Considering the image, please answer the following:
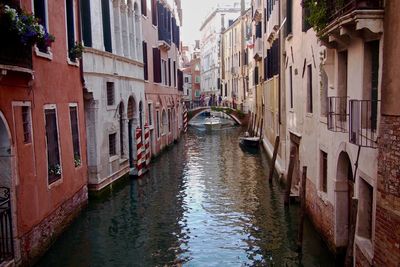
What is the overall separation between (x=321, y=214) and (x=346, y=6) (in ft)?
14.5

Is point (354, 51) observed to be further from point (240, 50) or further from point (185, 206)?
point (240, 50)

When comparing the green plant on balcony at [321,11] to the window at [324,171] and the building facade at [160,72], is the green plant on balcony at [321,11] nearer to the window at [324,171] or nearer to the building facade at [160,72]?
the window at [324,171]

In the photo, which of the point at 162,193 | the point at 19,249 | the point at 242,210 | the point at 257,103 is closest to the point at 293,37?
the point at 242,210

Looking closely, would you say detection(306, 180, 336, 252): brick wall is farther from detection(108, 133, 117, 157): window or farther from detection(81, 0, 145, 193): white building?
detection(108, 133, 117, 157): window

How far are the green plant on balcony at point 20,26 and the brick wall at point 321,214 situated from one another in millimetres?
5441

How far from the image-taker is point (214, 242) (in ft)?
31.1

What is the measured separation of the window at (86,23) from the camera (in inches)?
A: 484

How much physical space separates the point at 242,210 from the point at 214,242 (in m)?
2.43

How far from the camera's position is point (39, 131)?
27.9 ft

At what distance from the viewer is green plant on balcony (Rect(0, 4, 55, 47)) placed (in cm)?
631

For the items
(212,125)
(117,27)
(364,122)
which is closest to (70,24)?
(117,27)

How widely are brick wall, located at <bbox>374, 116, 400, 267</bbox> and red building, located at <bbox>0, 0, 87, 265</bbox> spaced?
4908mm

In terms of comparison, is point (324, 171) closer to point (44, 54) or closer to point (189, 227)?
point (189, 227)

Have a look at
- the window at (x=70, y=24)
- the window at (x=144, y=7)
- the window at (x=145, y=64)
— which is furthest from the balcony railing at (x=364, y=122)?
the window at (x=144, y=7)
